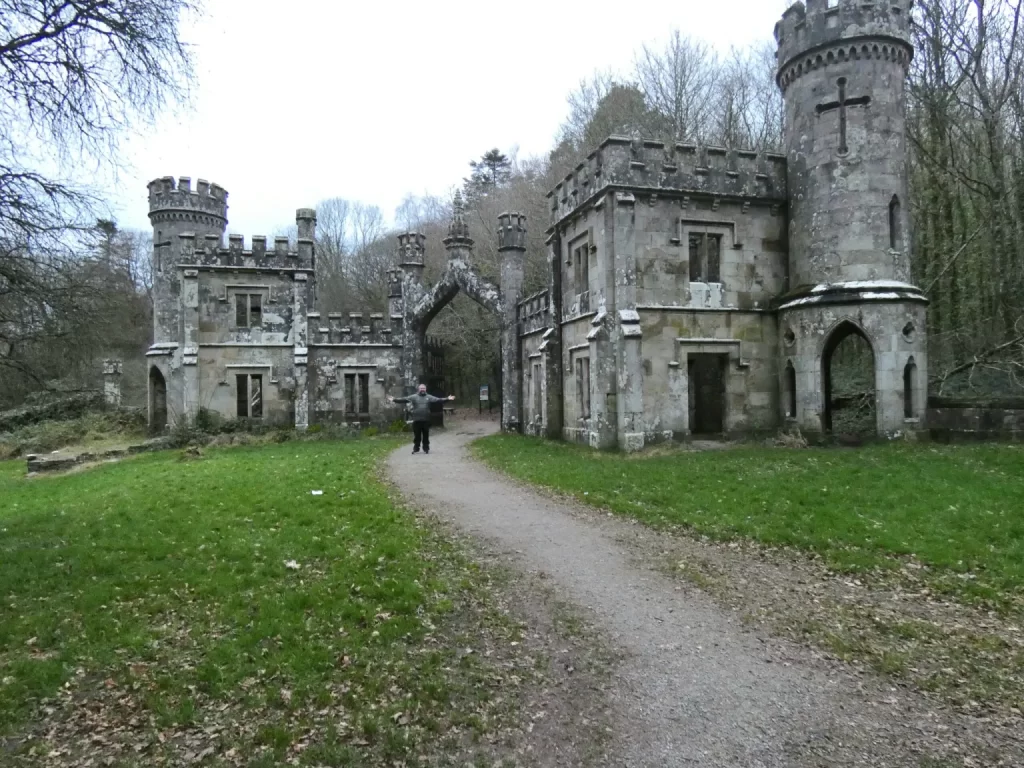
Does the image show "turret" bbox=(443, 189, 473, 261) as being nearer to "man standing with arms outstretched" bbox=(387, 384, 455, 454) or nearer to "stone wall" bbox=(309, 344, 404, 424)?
"stone wall" bbox=(309, 344, 404, 424)

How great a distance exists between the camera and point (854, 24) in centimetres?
1639

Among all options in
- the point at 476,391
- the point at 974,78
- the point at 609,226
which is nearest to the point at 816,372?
the point at 609,226

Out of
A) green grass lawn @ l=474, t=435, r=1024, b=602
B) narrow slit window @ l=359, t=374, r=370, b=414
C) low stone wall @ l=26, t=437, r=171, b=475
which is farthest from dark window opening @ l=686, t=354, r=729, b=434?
low stone wall @ l=26, t=437, r=171, b=475

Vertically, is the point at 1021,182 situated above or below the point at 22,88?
above

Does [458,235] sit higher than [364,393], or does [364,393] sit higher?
[458,235]

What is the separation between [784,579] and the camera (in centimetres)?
760

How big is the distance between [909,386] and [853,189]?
4.77 metres

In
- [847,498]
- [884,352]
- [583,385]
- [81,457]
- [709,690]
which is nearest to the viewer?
[709,690]

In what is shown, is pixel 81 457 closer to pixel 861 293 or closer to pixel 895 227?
pixel 861 293

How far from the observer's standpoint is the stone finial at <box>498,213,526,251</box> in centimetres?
2459

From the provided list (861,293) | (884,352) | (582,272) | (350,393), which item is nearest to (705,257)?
(582,272)

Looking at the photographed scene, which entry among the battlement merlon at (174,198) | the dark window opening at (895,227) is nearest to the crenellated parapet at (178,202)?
the battlement merlon at (174,198)

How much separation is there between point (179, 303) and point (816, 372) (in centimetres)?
2257

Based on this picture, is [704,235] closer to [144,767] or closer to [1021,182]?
[1021,182]
